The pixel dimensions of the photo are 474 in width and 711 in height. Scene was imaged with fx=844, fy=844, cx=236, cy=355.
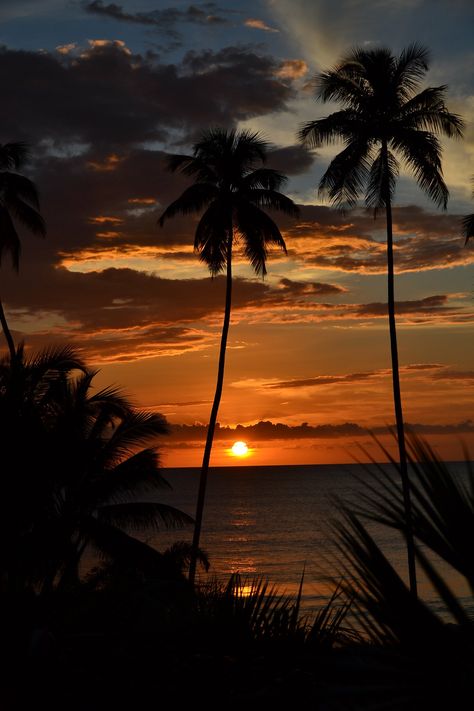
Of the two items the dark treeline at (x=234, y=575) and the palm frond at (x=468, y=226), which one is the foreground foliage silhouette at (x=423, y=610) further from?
the palm frond at (x=468, y=226)

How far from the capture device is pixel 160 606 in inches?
363

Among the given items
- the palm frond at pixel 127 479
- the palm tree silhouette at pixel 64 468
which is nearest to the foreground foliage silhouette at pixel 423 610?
the palm tree silhouette at pixel 64 468

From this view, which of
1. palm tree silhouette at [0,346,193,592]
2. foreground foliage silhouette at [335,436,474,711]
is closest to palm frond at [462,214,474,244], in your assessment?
palm tree silhouette at [0,346,193,592]

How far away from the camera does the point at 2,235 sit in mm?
34625

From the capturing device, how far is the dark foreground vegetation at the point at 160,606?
8.18 feet

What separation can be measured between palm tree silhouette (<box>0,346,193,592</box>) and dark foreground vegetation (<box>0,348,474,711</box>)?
37mm

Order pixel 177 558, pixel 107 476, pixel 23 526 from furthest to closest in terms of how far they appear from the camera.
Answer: pixel 177 558, pixel 107 476, pixel 23 526

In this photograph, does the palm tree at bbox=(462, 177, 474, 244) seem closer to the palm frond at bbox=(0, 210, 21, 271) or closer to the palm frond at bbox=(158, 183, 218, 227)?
the palm frond at bbox=(158, 183, 218, 227)

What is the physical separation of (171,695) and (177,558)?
18459mm

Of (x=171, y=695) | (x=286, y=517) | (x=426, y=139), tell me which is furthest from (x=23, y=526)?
(x=286, y=517)

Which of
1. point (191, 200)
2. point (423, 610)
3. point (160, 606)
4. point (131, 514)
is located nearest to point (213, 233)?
point (191, 200)

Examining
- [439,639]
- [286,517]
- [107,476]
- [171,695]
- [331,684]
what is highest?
[286,517]

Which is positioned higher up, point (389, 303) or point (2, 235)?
point (2, 235)

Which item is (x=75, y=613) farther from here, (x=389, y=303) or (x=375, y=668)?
(x=389, y=303)
